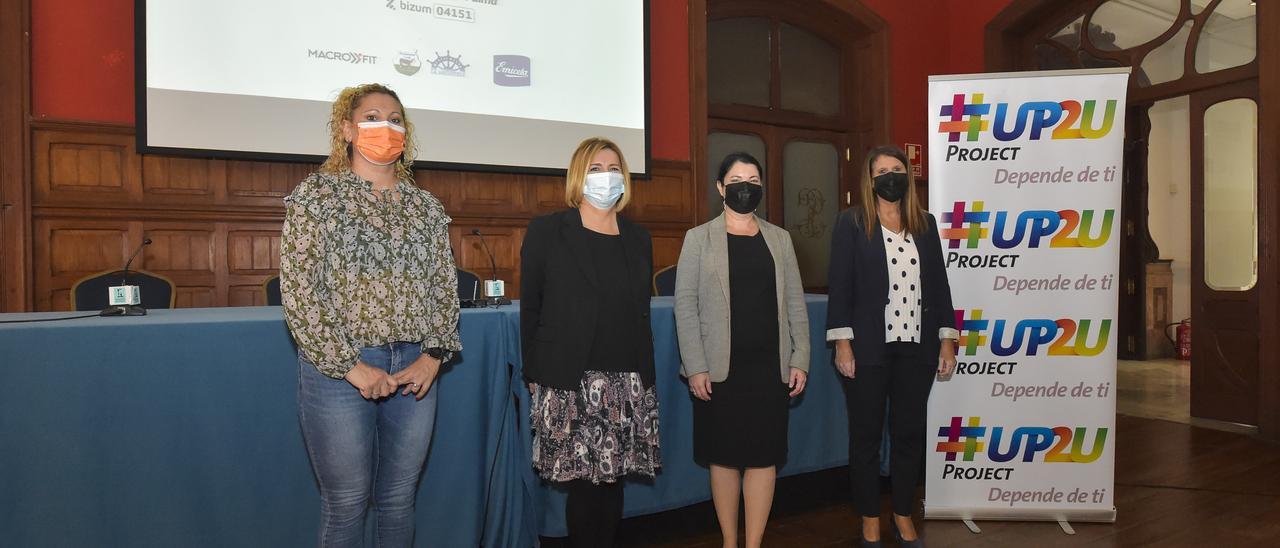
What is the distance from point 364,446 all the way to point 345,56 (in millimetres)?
2853

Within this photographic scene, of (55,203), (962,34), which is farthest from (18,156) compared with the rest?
(962,34)

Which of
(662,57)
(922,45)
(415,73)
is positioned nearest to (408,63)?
(415,73)

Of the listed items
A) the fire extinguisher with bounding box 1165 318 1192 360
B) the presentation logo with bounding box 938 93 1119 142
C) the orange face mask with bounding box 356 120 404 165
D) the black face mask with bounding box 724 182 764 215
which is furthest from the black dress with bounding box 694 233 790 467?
the fire extinguisher with bounding box 1165 318 1192 360

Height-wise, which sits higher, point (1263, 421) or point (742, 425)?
point (742, 425)

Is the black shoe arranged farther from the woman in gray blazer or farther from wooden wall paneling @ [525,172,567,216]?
wooden wall paneling @ [525,172,567,216]

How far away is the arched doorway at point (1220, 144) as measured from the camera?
168 inches

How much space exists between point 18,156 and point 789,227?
473 cm

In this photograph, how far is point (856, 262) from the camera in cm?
246

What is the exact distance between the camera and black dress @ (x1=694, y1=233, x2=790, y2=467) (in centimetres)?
214

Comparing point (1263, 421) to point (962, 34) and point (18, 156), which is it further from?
point (18, 156)

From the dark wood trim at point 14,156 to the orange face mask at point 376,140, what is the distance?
2.82 metres

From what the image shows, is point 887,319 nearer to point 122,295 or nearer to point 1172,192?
point 122,295

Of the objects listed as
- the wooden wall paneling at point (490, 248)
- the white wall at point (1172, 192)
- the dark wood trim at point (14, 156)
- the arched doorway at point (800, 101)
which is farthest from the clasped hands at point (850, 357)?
the white wall at point (1172, 192)

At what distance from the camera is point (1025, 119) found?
283cm
